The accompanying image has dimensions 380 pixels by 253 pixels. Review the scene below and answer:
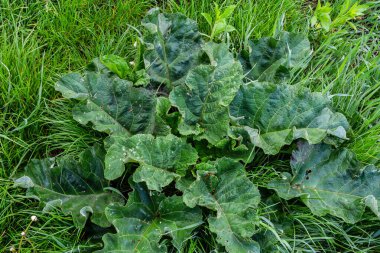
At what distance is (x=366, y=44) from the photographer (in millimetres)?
3260

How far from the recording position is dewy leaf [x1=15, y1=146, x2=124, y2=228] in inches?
92.6

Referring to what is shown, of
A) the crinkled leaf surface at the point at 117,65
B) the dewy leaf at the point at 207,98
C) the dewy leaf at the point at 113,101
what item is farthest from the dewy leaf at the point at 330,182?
the crinkled leaf surface at the point at 117,65

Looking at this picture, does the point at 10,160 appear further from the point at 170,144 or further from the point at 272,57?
the point at 272,57

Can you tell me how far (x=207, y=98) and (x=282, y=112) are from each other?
377 millimetres

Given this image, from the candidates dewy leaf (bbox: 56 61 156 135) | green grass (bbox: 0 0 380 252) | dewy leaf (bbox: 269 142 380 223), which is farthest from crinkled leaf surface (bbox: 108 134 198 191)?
dewy leaf (bbox: 269 142 380 223)

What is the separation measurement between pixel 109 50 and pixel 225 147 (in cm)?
95

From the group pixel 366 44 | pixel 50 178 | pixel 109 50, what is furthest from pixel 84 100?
pixel 366 44

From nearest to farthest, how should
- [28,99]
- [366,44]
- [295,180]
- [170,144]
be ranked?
[170,144], [295,180], [28,99], [366,44]

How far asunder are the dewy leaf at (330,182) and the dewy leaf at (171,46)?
0.74m

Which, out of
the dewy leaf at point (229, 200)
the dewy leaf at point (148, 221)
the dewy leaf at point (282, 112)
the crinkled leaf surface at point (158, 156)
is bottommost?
the dewy leaf at point (148, 221)

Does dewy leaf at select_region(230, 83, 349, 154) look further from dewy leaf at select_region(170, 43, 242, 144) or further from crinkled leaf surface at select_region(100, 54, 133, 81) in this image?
crinkled leaf surface at select_region(100, 54, 133, 81)

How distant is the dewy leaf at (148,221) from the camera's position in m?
2.21

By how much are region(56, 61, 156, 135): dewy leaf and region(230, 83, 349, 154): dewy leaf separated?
453 millimetres

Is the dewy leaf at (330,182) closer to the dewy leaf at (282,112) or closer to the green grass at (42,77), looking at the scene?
the dewy leaf at (282,112)
